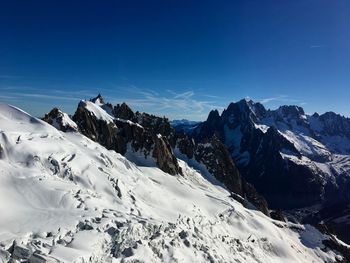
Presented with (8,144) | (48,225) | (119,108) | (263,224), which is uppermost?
(119,108)

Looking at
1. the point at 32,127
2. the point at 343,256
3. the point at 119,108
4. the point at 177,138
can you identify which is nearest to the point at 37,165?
Answer: the point at 32,127

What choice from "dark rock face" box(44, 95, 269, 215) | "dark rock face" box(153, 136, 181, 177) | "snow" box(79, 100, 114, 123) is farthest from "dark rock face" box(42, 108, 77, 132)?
"dark rock face" box(153, 136, 181, 177)

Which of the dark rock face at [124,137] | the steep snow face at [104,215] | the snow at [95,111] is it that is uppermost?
the snow at [95,111]

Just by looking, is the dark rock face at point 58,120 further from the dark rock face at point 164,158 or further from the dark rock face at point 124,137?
the dark rock face at point 164,158

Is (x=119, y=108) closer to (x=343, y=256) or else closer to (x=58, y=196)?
(x=343, y=256)

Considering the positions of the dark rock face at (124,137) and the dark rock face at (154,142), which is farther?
the dark rock face at (154,142)

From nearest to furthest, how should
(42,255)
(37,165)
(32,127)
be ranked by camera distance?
(42,255) → (37,165) → (32,127)

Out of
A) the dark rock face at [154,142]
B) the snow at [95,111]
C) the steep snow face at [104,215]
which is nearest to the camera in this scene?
the steep snow face at [104,215]

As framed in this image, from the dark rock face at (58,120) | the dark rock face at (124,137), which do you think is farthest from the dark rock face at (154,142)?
the dark rock face at (58,120)

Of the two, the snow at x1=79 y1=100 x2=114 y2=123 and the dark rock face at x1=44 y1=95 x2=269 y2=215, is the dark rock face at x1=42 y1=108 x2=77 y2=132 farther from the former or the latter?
the snow at x1=79 y1=100 x2=114 y2=123
